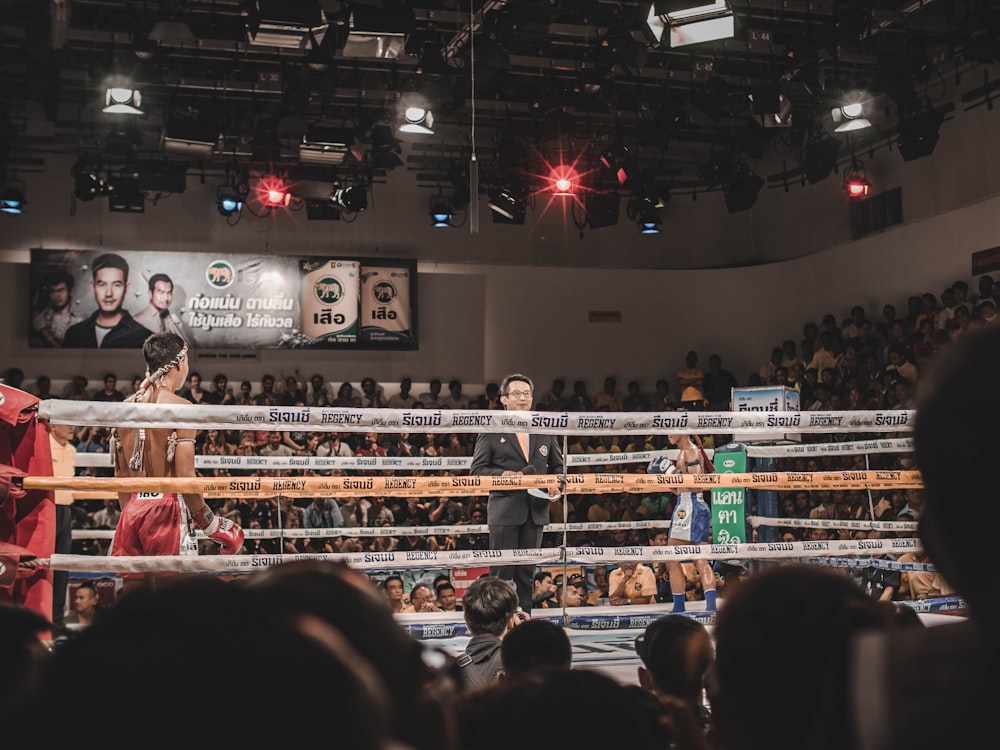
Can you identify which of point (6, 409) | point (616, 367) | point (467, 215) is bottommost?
point (6, 409)

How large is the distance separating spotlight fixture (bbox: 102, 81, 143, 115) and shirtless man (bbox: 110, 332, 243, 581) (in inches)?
274

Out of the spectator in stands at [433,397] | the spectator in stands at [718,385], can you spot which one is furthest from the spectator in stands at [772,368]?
the spectator in stands at [433,397]

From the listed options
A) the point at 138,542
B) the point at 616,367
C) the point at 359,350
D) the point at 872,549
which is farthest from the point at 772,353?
the point at 138,542

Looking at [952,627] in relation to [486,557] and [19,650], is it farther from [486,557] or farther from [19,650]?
[486,557]

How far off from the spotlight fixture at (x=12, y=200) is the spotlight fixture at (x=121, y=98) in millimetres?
3013

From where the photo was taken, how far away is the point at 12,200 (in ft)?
41.0

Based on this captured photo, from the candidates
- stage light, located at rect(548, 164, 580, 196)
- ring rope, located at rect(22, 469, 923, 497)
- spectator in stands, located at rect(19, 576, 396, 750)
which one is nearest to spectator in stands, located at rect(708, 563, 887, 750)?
spectator in stands, located at rect(19, 576, 396, 750)

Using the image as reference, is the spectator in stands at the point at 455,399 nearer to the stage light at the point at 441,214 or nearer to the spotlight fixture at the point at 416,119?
the stage light at the point at 441,214

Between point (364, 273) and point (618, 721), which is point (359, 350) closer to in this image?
point (364, 273)

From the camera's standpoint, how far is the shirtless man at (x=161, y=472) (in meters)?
4.03

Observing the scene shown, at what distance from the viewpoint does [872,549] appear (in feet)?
16.4

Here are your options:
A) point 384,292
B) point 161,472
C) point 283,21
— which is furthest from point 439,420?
point 384,292

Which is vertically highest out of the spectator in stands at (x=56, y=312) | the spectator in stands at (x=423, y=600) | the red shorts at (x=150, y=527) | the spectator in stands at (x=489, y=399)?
the spectator in stands at (x=56, y=312)

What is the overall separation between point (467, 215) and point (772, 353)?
4.85m
